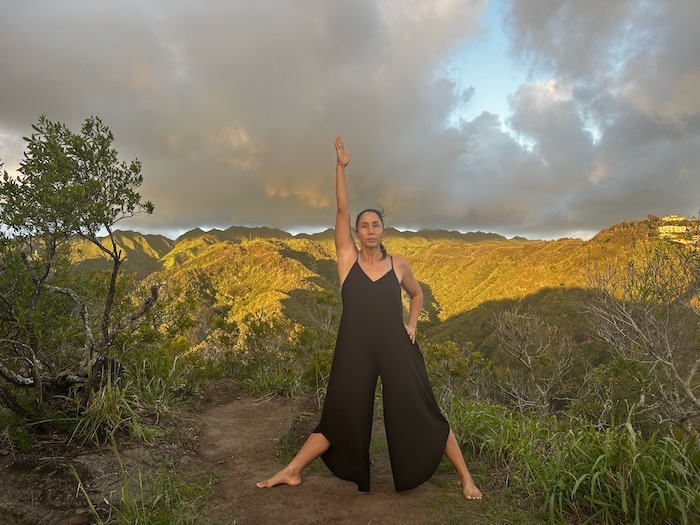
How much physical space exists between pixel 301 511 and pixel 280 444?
1513mm

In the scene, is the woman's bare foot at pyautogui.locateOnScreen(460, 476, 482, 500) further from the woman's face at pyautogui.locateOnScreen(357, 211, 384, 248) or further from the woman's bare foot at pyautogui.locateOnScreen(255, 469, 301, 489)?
the woman's face at pyautogui.locateOnScreen(357, 211, 384, 248)

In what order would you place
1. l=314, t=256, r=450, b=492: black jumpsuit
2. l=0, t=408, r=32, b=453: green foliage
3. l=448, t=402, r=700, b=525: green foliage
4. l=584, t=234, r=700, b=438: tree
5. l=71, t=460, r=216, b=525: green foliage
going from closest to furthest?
1. l=448, t=402, r=700, b=525: green foliage
2. l=71, t=460, r=216, b=525: green foliage
3. l=314, t=256, r=450, b=492: black jumpsuit
4. l=0, t=408, r=32, b=453: green foliage
5. l=584, t=234, r=700, b=438: tree

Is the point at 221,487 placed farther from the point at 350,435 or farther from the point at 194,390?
the point at 194,390

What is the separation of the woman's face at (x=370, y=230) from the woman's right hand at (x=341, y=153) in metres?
0.40

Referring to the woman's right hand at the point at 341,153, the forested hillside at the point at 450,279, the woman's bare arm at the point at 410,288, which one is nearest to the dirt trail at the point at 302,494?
the woman's bare arm at the point at 410,288

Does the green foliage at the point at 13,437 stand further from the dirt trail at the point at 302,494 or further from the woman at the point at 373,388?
the woman at the point at 373,388

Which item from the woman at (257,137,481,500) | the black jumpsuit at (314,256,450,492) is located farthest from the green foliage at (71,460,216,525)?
the black jumpsuit at (314,256,450,492)

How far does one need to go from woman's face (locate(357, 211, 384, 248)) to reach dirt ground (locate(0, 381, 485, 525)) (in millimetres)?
1751

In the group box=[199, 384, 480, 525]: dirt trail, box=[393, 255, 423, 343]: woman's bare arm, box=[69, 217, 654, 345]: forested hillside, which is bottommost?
box=[199, 384, 480, 525]: dirt trail

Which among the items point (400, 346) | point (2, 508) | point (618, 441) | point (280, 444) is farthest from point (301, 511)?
point (618, 441)

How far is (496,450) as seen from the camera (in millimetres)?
3529

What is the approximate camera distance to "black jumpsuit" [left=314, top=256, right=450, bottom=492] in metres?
2.93

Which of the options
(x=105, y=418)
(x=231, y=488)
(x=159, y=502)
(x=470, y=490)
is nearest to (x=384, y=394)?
(x=470, y=490)

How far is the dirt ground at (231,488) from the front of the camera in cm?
277
